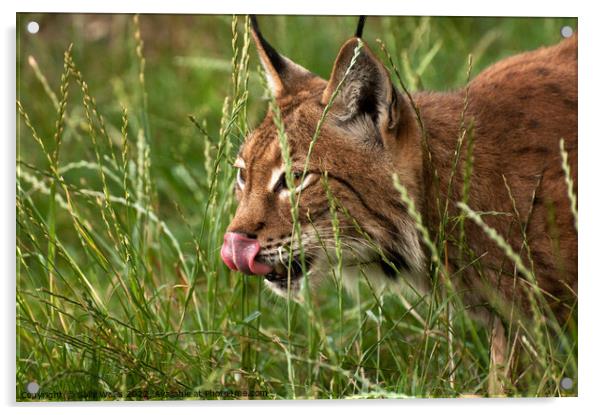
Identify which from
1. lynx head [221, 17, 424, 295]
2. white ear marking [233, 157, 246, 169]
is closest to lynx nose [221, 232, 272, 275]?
lynx head [221, 17, 424, 295]

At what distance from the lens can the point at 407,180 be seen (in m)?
3.12

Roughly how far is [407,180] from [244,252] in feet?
1.76

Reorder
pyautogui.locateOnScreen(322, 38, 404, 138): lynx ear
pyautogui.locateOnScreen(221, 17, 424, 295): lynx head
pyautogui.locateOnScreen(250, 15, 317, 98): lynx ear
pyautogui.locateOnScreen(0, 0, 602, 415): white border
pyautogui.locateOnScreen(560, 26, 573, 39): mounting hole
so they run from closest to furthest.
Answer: pyautogui.locateOnScreen(322, 38, 404, 138): lynx ear < pyautogui.locateOnScreen(221, 17, 424, 295): lynx head < pyautogui.locateOnScreen(0, 0, 602, 415): white border < pyautogui.locateOnScreen(250, 15, 317, 98): lynx ear < pyautogui.locateOnScreen(560, 26, 573, 39): mounting hole

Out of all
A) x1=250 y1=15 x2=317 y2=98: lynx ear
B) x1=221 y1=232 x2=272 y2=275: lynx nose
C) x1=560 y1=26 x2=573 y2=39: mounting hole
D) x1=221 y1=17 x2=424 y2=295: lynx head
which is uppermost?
x1=560 y1=26 x2=573 y2=39: mounting hole

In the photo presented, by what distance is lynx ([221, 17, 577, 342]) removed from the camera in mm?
3094

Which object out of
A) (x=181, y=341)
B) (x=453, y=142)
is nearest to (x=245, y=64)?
(x=453, y=142)

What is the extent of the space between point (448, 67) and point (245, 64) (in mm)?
1628

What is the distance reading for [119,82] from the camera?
14.7 feet

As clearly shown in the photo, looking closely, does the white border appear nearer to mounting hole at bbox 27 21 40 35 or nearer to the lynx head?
mounting hole at bbox 27 21 40 35

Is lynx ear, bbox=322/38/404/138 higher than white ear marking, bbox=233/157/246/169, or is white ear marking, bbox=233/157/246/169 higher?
lynx ear, bbox=322/38/404/138

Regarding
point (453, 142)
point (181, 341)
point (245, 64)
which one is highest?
point (245, 64)

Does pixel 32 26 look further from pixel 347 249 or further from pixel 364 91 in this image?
pixel 347 249
